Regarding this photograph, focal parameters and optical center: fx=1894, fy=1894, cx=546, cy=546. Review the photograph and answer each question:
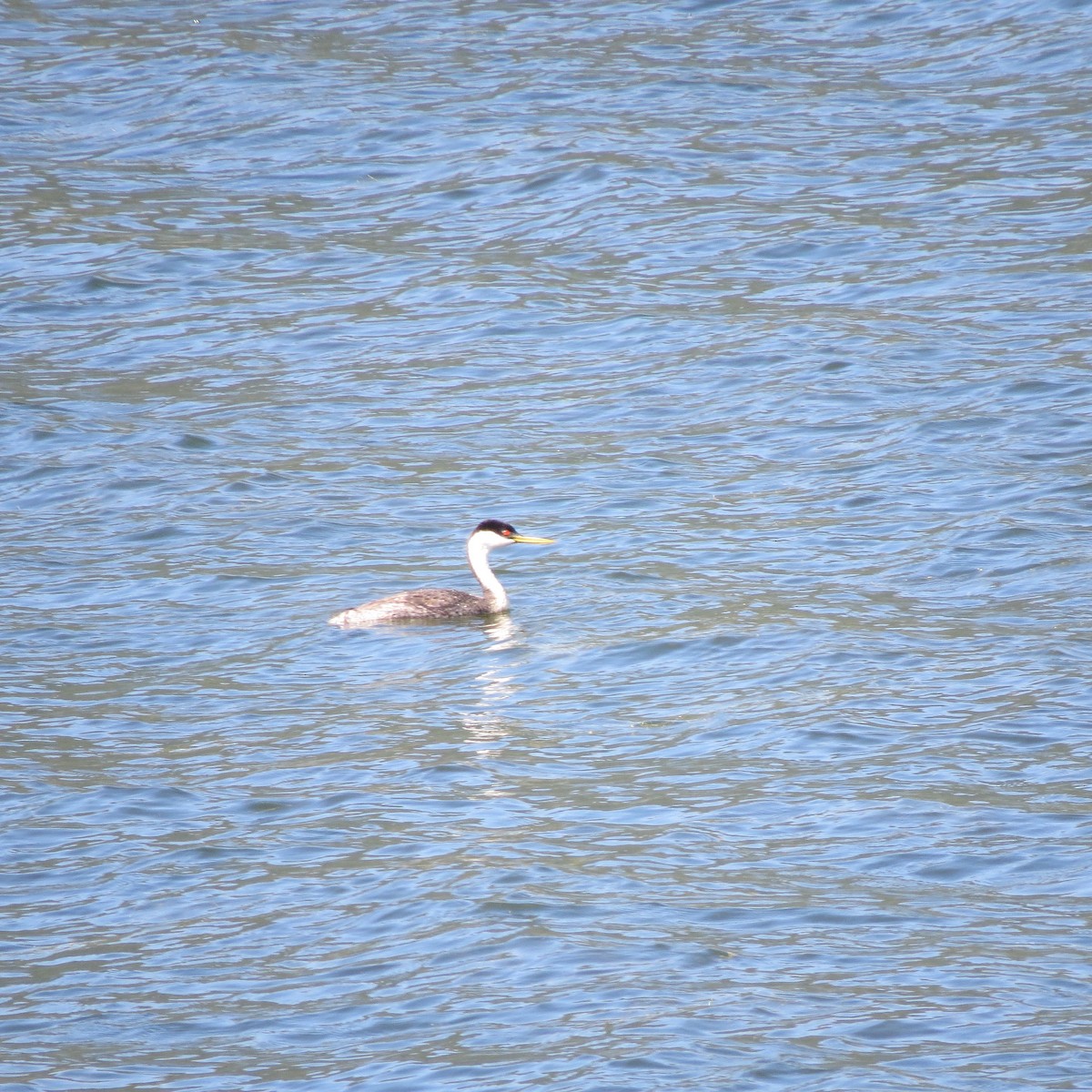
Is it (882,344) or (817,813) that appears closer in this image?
(817,813)

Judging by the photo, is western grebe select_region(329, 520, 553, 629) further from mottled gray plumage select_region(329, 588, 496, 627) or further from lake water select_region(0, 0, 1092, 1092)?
lake water select_region(0, 0, 1092, 1092)

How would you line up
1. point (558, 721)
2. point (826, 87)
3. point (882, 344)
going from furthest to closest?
point (826, 87)
point (882, 344)
point (558, 721)

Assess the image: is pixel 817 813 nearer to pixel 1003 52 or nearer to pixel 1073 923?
pixel 1073 923

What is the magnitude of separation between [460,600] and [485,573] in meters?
0.35

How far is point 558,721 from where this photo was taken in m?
11.0

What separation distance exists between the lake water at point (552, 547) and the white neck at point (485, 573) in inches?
14.1

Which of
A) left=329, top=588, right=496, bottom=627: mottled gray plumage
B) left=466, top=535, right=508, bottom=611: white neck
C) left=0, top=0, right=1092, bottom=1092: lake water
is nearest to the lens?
left=0, top=0, right=1092, bottom=1092: lake water

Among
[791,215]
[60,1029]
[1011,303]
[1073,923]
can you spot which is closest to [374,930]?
[60,1029]

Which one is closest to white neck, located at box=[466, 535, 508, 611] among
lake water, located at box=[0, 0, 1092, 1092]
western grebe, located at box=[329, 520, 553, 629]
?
western grebe, located at box=[329, 520, 553, 629]

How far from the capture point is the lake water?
7.85 metres

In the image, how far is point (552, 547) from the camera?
14438mm

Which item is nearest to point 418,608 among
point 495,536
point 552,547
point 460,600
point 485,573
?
point 460,600

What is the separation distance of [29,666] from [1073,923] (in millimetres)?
6986

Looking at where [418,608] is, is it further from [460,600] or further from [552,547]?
[552,547]
